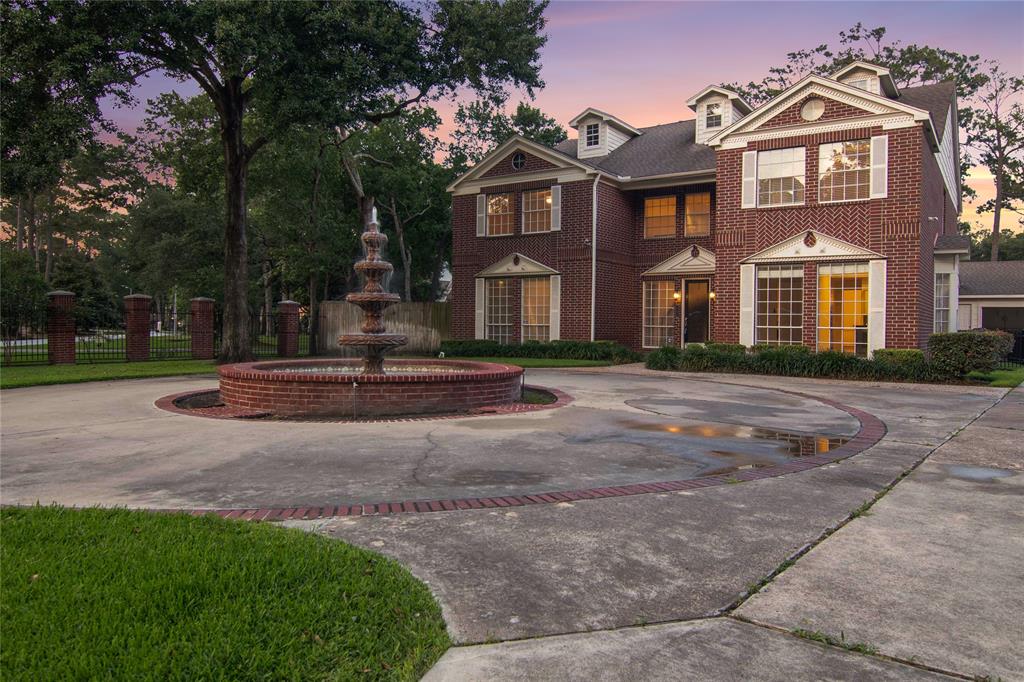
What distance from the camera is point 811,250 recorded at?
59.3ft

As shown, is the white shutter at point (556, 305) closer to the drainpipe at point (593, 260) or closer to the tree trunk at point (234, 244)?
the drainpipe at point (593, 260)

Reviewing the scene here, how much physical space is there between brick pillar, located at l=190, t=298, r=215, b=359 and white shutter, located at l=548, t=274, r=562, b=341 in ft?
38.5

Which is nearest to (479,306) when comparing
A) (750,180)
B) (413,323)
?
(413,323)

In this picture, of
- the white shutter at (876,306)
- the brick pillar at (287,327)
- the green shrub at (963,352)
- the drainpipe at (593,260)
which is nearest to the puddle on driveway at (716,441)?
the green shrub at (963,352)

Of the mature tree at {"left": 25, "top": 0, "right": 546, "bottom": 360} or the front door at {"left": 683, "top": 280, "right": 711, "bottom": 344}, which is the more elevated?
the mature tree at {"left": 25, "top": 0, "right": 546, "bottom": 360}

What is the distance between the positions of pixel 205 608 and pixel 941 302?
22.3 m

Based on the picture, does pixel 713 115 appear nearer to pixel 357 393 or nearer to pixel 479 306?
pixel 479 306

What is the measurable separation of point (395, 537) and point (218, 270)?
29878mm

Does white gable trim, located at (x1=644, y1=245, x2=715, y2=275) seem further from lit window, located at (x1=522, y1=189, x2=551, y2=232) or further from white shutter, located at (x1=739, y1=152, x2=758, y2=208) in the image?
lit window, located at (x1=522, y1=189, x2=551, y2=232)

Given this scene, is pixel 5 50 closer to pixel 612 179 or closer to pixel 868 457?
pixel 612 179

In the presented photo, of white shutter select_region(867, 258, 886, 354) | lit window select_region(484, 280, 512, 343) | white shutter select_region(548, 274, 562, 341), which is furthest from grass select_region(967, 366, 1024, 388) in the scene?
lit window select_region(484, 280, 512, 343)

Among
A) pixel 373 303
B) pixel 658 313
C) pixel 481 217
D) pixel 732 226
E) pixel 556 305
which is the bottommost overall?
pixel 373 303

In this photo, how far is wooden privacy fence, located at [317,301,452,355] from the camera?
2659 cm

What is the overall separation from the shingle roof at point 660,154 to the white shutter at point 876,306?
659 cm
